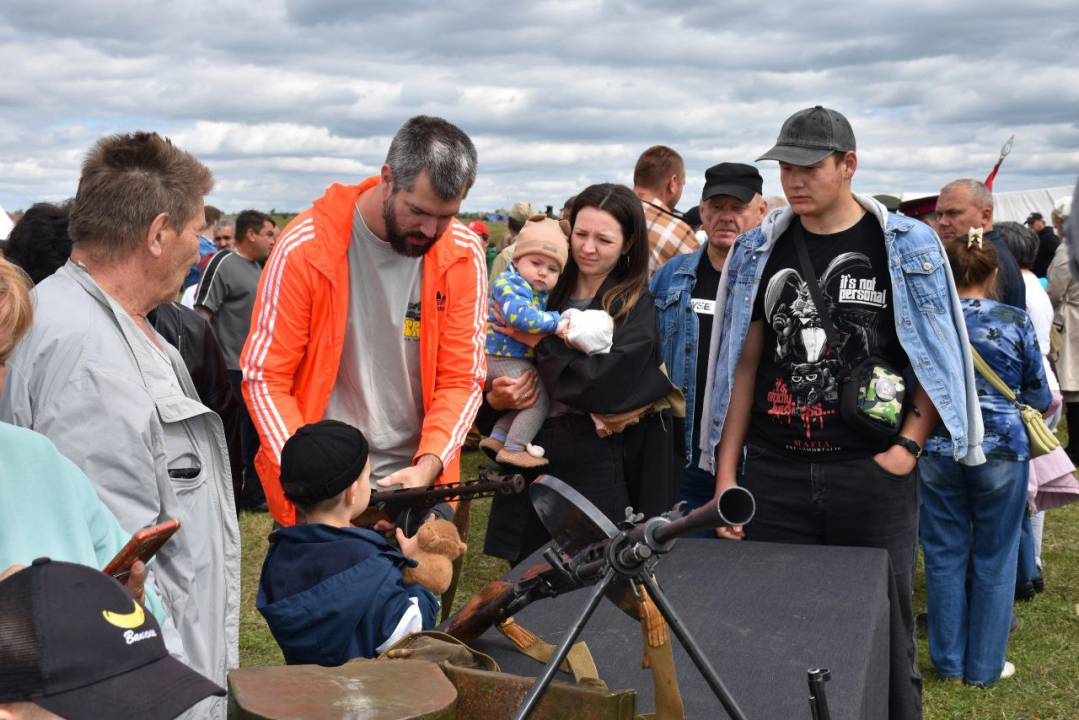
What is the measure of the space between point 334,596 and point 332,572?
3.7 inches

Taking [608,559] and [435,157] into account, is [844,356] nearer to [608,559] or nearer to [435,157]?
[435,157]

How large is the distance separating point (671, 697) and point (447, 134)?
1.81 metres

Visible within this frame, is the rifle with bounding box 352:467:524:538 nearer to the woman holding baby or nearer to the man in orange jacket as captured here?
the man in orange jacket

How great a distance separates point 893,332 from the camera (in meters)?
3.29

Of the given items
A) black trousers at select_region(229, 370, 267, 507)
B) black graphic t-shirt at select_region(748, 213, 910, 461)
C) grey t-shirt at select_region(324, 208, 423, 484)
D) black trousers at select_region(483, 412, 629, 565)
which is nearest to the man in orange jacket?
grey t-shirt at select_region(324, 208, 423, 484)

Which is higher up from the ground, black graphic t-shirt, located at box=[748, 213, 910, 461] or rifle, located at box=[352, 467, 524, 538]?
black graphic t-shirt, located at box=[748, 213, 910, 461]

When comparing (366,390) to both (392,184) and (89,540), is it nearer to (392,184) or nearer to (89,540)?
(392,184)

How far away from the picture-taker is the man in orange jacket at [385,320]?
9.52 feet

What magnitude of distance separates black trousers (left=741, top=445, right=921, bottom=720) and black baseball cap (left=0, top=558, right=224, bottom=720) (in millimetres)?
2329

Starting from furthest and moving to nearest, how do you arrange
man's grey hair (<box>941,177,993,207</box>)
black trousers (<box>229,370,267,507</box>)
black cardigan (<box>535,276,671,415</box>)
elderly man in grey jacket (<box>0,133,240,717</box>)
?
1. black trousers (<box>229,370,267,507</box>)
2. man's grey hair (<box>941,177,993,207</box>)
3. black cardigan (<box>535,276,671,415</box>)
4. elderly man in grey jacket (<box>0,133,240,717</box>)

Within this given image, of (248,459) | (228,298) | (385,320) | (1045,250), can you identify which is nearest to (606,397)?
(385,320)

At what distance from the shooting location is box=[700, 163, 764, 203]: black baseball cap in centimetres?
439

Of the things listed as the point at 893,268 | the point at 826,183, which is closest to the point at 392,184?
the point at 826,183

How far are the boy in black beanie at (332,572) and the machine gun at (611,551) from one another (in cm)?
51
